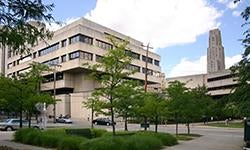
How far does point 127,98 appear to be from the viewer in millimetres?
25422

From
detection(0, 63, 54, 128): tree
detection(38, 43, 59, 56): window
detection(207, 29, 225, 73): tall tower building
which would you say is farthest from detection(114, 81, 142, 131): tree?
detection(207, 29, 225, 73): tall tower building

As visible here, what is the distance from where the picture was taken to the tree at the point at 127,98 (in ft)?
73.7

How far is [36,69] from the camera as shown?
32.0 m

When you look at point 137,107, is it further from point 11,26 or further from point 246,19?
point 11,26

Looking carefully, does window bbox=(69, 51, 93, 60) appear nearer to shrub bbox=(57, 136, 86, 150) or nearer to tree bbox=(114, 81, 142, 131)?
tree bbox=(114, 81, 142, 131)

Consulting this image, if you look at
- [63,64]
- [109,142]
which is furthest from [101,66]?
[63,64]

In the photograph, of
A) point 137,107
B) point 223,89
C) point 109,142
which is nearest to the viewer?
point 109,142

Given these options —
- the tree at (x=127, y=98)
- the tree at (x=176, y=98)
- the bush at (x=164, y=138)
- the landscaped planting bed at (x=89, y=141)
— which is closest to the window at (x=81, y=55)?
the tree at (x=176, y=98)

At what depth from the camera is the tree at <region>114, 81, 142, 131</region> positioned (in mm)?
Result: 22458

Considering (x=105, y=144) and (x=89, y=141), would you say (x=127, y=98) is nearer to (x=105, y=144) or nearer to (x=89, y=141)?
(x=89, y=141)

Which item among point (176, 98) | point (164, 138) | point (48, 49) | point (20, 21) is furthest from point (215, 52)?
point (20, 21)

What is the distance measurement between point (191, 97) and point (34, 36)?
30.5 meters

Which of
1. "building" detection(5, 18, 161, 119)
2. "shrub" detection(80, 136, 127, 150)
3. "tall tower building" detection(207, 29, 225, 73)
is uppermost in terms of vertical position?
"tall tower building" detection(207, 29, 225, 73)

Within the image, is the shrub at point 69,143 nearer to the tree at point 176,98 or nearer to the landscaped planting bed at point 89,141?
the landscaped planting bed at point 89,141
